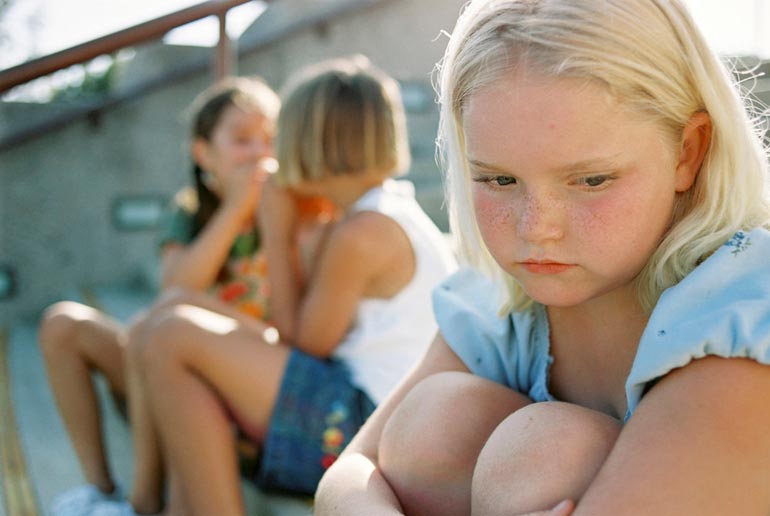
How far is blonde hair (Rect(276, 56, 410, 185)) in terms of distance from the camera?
2.02 meters

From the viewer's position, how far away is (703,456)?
81 centimetres

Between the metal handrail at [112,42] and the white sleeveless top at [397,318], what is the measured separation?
3.07 feet

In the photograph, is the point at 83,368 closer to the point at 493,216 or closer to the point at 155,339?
the point at 155,339

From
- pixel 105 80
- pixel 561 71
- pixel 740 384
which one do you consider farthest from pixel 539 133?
pixel 105 80

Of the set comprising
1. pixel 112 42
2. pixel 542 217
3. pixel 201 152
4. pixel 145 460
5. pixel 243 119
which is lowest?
pixel 145 460

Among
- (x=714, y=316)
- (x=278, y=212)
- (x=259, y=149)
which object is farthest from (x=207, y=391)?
(x=714, y=316)

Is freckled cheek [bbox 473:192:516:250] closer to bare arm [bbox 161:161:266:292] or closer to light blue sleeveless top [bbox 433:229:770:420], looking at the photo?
light blue sleeveless top [bbox 433:229:770:420]

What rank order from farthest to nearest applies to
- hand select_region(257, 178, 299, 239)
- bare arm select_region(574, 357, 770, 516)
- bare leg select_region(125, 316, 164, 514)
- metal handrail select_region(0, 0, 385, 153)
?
metal handrail select_region(0, 0, 385, 153)
hand select_region(257, 178, 299, 239)
bare leg select_region(125, 316, 164, 514)
bare arm select_region(574, 357, 770, 516)

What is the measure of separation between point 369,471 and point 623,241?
464 mm

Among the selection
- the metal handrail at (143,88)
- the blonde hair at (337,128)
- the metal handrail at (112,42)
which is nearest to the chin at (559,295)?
the blonde hair at (337,128)

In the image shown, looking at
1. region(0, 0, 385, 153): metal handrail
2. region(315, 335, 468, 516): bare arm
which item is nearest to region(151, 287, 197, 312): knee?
region(315, 335, 468, 516): bare arm

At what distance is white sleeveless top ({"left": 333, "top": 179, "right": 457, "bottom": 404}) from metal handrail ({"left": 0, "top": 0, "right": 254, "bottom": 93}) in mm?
935

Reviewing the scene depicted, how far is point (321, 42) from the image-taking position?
4.52 meters

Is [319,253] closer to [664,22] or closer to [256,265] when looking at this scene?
[256,265]
